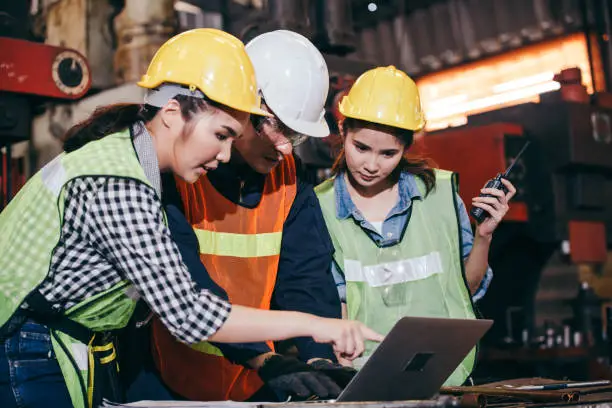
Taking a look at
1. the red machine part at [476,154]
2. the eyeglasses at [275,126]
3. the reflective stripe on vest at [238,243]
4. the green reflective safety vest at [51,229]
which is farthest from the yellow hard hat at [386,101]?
the red machine part at [476,154]

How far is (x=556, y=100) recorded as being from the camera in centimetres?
442

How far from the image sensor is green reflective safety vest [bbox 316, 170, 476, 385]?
7.17ft

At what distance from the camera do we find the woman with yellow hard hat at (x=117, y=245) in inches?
54.7

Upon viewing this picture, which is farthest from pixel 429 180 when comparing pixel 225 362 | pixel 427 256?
pixel 225 362

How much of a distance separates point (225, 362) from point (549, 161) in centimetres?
292


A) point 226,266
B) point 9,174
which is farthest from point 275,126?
point 9,174

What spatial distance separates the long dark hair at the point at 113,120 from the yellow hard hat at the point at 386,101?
806 mm

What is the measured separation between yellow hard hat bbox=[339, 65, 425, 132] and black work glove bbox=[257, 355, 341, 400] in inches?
31.6

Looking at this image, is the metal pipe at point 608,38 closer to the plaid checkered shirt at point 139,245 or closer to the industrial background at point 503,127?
the industrial background at point 503,127

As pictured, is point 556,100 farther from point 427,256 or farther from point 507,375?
point 427,256

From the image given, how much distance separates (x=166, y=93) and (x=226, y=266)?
1.92 feet

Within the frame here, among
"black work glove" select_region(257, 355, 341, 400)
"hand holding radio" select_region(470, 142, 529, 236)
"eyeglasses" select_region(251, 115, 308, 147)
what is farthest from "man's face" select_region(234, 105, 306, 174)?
"hand holding radio" select_region(470, 142, 529, 236)

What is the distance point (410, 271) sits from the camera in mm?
2219

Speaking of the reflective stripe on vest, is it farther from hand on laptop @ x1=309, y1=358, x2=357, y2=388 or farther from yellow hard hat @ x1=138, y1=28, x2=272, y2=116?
yellow hard hat @ x1=138, y1=28, x2=272, y2=116
